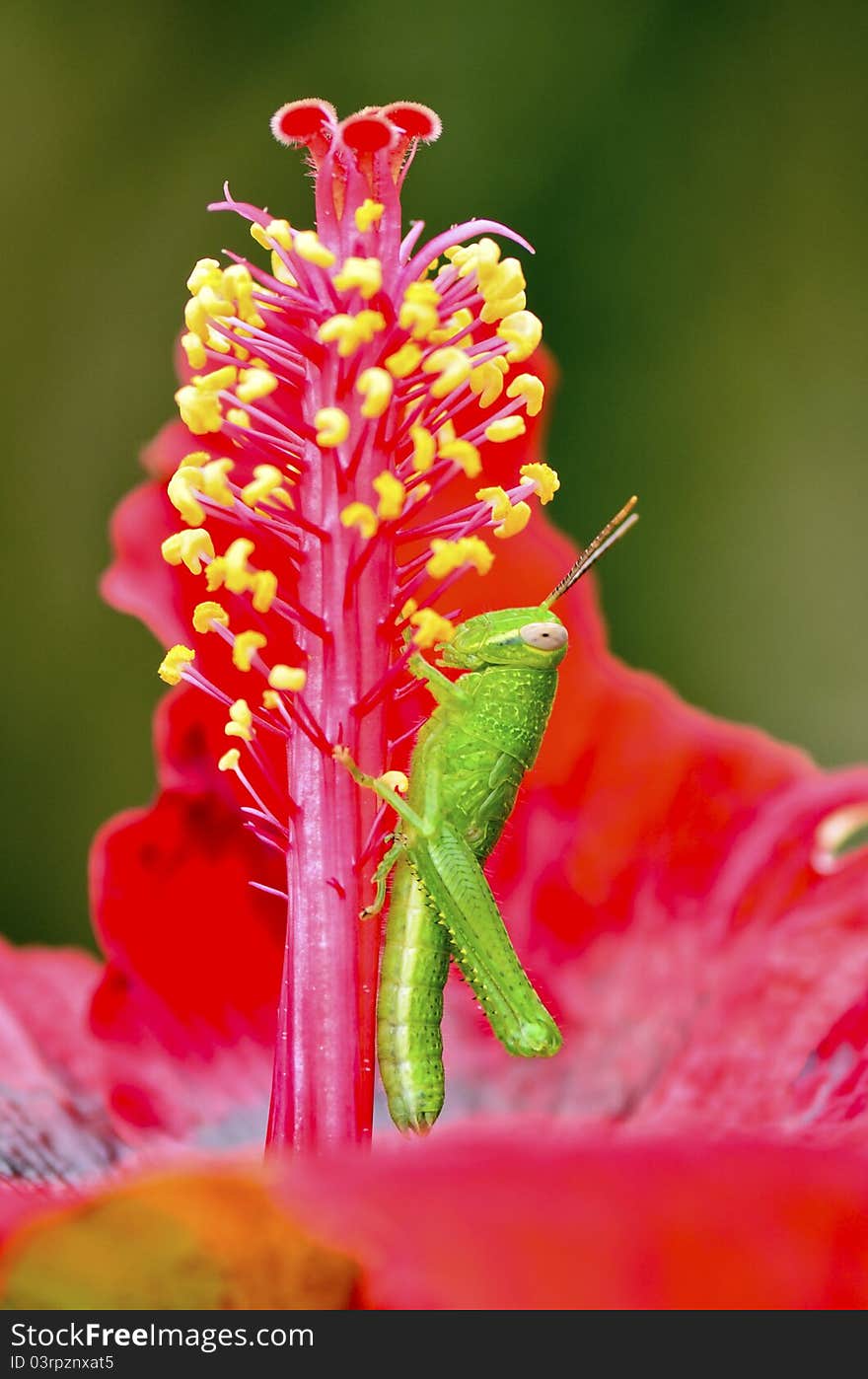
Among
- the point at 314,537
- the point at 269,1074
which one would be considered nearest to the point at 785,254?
the point at 314,537

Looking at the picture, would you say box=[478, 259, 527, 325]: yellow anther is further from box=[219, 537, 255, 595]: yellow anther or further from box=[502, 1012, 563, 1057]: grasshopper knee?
box=[502, 1012, 563, 1057]: grasshopper knee

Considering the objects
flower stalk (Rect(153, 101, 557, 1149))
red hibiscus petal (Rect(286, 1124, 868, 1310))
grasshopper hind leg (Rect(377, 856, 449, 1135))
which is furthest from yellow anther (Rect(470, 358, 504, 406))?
red hibiscus petal (Rect(286, 1124, 868, 1310))

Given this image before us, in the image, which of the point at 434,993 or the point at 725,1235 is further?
the point at 434,993

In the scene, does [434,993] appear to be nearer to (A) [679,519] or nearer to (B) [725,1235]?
(B) [725,1235]

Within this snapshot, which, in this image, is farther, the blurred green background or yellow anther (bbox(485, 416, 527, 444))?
the blurred green background

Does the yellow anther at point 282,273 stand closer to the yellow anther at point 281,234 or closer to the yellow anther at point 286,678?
the yellow anther at point 281,234

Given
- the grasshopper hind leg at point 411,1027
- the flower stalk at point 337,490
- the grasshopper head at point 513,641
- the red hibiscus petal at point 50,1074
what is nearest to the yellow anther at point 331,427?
the flower stalk at point 337,490
